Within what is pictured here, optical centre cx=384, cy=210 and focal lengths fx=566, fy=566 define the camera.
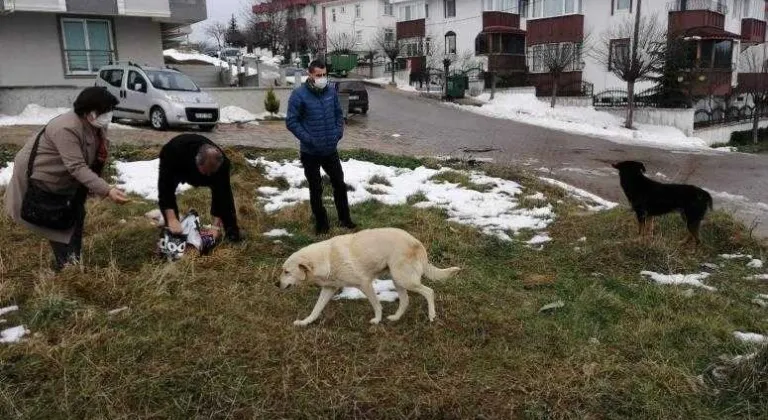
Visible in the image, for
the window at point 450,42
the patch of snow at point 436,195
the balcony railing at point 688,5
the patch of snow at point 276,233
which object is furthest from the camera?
the window at point 450,42

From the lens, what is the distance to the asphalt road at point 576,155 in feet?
34.6

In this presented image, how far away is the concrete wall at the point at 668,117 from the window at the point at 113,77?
21.1 meters

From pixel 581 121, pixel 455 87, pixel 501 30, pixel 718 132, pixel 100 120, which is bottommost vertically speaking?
pixel 718 132

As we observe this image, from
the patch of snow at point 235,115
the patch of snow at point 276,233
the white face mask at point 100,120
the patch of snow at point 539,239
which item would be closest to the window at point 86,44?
the patch of snow at point 235,115

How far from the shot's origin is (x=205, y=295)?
4.18 metres

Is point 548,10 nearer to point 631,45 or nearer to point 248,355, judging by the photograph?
point 631,45

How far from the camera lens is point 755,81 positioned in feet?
92.5

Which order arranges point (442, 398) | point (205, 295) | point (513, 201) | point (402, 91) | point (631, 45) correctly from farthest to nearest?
point (402, 91)
point (631, 45)
point (513, 201)
point (205, 295)
point (442, 398)

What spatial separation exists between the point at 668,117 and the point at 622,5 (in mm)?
8032

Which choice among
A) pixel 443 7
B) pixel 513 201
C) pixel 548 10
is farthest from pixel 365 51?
pixel 513 201

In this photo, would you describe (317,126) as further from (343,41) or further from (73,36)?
(343,41)

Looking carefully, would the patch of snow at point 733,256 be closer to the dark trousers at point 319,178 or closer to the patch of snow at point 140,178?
the dark trousers at point 319,178

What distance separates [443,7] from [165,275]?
37811mm

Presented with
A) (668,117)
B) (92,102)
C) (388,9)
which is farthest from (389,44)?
(92,102)
